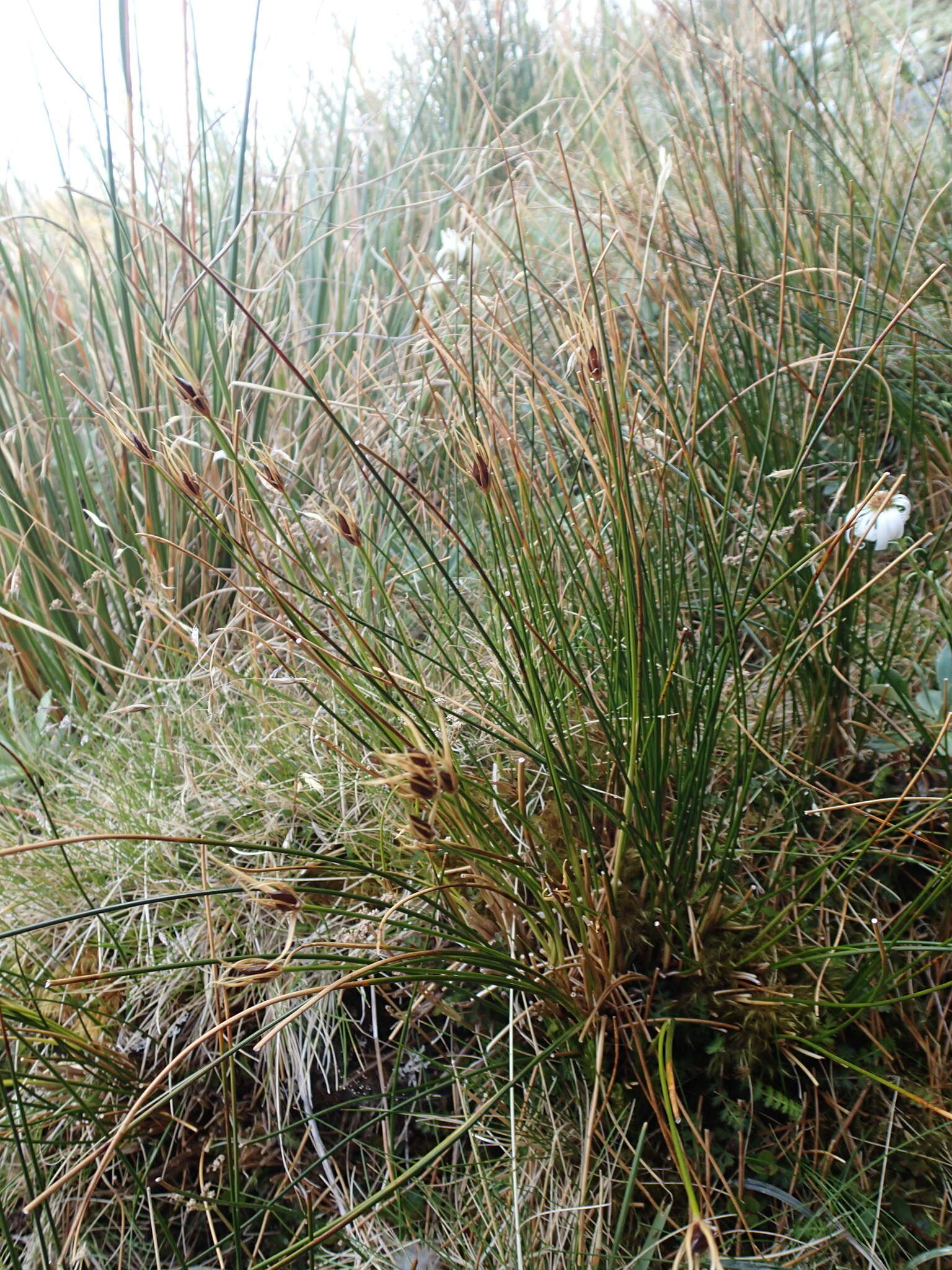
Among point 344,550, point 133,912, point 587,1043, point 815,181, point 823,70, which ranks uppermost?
point 823,70

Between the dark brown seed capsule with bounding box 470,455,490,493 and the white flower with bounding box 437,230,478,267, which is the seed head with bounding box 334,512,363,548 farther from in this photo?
the white flower with bounding box 437,230,478,267

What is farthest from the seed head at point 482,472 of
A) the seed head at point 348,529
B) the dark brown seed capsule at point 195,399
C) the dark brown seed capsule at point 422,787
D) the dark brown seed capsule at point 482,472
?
the dark brown seed capsule at point 422,787

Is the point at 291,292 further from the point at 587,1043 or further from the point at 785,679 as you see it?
the point at 587,1043

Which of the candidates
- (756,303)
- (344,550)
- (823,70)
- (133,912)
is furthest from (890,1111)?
(823,70)

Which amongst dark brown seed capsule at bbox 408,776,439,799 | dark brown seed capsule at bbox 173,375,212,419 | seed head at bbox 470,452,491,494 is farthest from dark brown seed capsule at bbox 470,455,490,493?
dark brown seed capsule at bbox 408,776,439,799

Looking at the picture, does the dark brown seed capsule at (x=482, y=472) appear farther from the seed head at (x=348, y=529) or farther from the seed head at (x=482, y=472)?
the seed head at (x=348, y=529)

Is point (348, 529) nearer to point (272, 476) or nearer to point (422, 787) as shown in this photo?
point (272, 476)

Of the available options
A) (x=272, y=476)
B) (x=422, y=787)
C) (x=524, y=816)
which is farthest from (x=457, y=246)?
(x=422, y=787)
